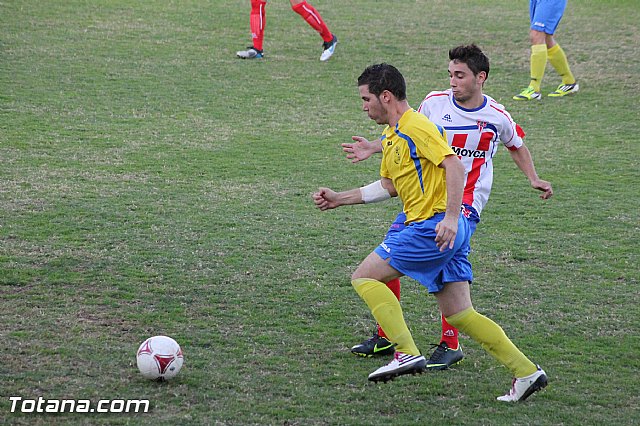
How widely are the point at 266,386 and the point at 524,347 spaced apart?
176cm

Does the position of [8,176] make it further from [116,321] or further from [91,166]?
[116,321]

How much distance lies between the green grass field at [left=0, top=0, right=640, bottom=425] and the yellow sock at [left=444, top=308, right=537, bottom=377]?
8.6 inches

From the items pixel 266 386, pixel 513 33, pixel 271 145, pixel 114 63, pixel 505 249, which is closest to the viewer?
pixel 266 386

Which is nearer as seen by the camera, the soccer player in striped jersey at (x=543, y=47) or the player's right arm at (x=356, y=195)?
the player's right arm at (x=356, y=195)

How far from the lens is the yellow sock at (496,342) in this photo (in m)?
4.82

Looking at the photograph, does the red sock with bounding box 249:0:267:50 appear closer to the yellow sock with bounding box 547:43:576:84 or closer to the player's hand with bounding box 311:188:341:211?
the yellow sock with bounding box 547:43:576:84

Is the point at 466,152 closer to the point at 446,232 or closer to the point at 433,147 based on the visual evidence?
the point at 433,147

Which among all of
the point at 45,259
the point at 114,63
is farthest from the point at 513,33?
the point at 45,259

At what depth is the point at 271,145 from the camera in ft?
34.3

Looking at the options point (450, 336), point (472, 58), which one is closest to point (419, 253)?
point (450, 336)

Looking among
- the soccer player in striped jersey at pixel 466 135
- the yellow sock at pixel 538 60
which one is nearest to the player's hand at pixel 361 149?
the soccer player in striped jersey at pixel 466 135

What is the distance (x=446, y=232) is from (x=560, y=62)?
28.9ft

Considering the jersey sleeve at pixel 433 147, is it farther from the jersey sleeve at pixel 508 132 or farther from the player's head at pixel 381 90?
the jersey sleeve at pixel 508 132

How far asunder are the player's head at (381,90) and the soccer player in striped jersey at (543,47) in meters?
7.92
